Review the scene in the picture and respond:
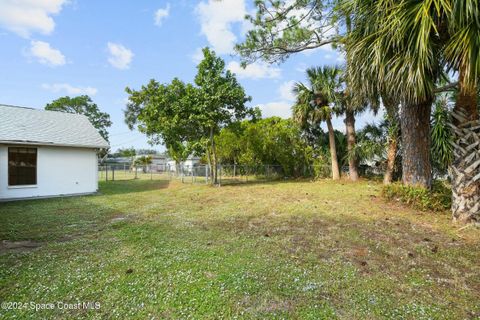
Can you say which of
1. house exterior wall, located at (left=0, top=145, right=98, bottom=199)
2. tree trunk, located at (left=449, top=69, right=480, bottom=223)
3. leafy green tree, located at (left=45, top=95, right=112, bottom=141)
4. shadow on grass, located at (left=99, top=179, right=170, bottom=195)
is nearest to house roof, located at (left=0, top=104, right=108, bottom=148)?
house exterior wall, located at (left=0, top=145, right=98, bottom=199)

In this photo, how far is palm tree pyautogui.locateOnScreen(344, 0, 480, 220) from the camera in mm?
4195

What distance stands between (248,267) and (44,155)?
1066 centimetres

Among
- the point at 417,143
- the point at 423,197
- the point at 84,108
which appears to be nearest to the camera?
the point at 423,197

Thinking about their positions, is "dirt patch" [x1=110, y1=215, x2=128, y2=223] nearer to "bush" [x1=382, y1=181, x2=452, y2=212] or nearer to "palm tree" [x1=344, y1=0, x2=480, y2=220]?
"palm tree" [x1=344, y1=0, x2=480, y2=220]

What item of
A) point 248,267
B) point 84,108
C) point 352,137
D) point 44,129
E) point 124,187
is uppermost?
point 84,108

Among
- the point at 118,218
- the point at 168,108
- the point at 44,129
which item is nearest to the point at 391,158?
the point at 168,108

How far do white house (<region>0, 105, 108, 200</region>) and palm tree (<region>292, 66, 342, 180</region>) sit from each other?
10549mm

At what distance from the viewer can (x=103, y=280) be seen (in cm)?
296

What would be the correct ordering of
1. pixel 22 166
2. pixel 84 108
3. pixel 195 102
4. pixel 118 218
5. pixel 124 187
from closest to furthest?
pixel 118 218
pixel 22 166
pixel 195 102
pixel 124 187
pixel 84 108

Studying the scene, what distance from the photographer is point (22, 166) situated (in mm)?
9727

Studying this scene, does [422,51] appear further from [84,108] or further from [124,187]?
[84,108]

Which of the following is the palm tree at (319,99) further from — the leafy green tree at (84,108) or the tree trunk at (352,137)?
the leafy green tree at (84,108)

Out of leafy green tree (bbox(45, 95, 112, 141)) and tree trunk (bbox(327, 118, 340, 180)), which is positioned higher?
leafy green tree (bbox(45, 95, 112, 141))

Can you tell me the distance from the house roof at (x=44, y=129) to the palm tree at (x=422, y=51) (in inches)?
420
